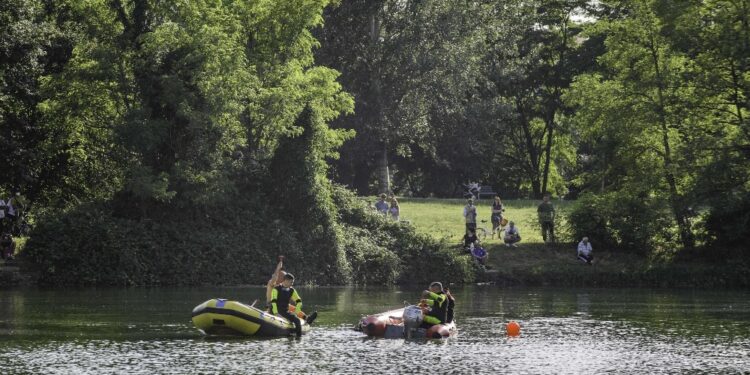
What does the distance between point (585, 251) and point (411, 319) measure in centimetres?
2116

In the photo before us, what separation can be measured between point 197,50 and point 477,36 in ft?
91.3

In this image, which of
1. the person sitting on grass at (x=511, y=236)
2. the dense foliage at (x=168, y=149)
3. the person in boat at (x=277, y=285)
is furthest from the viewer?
the person sitting on grass at (x=511, y=236)

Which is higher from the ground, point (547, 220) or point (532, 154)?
point (532, 154)

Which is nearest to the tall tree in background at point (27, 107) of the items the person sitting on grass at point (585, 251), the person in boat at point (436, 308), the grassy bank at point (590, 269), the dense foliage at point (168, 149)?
the dense foliage at point (168, 149)

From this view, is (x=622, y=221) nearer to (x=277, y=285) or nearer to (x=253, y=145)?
(x=253, y=145)

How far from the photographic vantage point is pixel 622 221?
176ft

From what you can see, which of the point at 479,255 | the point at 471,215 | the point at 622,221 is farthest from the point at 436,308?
the point at 622,221

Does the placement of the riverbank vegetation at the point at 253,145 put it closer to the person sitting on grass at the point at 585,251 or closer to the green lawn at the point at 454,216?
the person sitting on grass at the point at 585,251

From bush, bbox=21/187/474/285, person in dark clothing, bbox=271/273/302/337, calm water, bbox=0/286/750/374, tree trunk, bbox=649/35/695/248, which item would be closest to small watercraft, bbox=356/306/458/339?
calm water, bbox=0/286/750/374

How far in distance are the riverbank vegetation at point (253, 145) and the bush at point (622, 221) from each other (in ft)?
0.28

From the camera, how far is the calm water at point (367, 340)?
2767 centimetres

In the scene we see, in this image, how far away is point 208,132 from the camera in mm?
50375

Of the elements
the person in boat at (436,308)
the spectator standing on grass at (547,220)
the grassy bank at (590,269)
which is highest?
the spectator standing on grass at (547,220)

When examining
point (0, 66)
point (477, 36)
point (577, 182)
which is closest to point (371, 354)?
point (0, 66)
